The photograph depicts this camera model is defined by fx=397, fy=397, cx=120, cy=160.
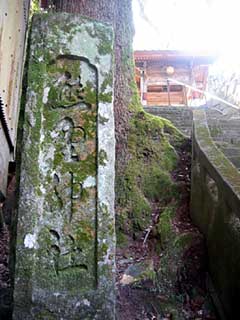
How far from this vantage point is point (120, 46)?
17.0ft

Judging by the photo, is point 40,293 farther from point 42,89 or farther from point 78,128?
point 42,89

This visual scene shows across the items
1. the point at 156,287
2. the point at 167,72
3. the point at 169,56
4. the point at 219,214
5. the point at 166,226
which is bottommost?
the point at 156,287

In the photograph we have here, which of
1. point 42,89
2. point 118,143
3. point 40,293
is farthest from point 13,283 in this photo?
point 118,143

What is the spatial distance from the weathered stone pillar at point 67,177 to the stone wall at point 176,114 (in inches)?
193

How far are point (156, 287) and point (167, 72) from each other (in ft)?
43.5

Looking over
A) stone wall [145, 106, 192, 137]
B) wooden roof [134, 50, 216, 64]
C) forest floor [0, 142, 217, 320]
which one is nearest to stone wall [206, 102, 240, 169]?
stone wall [145, 106, 192, 137]

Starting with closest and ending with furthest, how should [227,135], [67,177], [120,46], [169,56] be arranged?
1. [67,177]
2. [120,46]
3. [227,135]
4. [169,56]

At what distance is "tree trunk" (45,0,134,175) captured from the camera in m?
4.84

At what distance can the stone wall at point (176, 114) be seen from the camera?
26.3 feet

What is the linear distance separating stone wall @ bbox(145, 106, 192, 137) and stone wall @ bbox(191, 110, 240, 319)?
3425 millimetres

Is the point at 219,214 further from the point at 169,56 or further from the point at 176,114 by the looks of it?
the point at 169,56

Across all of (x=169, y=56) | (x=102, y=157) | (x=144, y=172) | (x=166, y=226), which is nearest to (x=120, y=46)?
(x=144, y=172)

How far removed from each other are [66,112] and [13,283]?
1283mm

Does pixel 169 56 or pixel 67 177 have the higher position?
pixel 169 56
